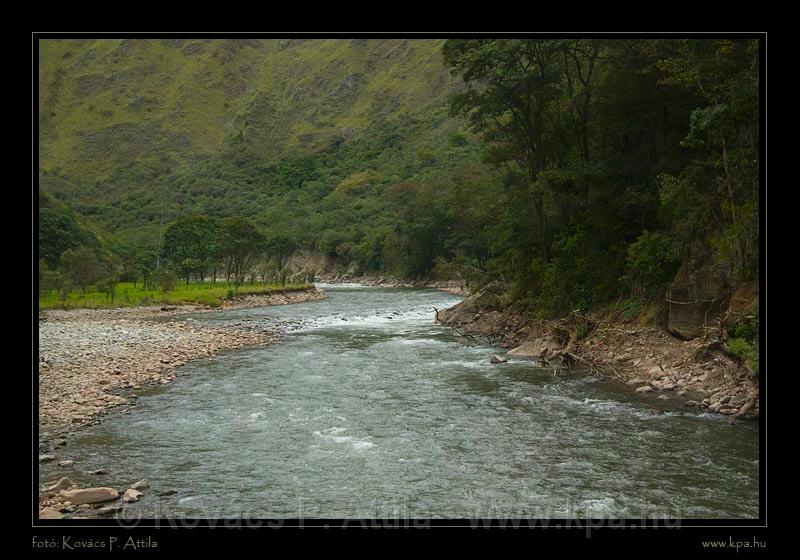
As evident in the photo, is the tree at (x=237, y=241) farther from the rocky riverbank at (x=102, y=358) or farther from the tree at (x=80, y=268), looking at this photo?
the rocky riverbank at (x=102, y=358)

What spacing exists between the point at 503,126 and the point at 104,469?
26652 mm

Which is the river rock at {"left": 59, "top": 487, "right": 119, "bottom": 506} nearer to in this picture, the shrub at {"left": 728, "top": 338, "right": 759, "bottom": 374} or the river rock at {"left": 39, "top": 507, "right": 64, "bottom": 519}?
the river rock at {"left": 39, "top": 507, "right": 64, "bottom": 519}

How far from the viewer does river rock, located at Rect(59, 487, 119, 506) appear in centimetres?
907

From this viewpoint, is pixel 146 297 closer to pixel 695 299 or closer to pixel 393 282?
pixel 393 282

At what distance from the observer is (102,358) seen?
22.6 meters

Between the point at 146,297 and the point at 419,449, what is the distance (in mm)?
46452

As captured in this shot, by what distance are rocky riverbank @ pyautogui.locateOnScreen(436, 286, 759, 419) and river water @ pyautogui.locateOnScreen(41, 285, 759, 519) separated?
2.68ft

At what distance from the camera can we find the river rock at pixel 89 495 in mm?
9070

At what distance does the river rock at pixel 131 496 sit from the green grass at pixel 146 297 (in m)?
41.9

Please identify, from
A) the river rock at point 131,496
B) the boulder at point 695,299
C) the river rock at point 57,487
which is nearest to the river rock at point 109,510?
the river rock at point 131,496

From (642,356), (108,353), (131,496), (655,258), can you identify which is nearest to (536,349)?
(642,356)

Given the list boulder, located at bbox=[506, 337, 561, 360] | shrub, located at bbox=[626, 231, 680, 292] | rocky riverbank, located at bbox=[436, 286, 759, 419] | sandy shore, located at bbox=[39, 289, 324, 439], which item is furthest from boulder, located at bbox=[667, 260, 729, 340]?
sandy shore, located at bbox=[39, 289, 324, 439]

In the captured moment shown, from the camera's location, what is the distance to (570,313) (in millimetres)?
24906
